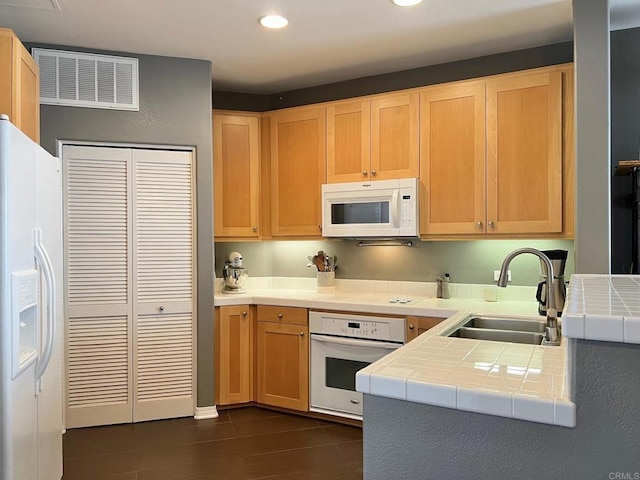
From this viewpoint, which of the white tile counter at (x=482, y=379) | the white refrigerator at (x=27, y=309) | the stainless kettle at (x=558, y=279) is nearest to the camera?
the white tile counter at (x=482, y=379)

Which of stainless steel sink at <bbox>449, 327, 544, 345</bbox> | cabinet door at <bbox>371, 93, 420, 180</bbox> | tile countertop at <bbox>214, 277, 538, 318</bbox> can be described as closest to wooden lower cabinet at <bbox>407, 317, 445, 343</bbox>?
tile countertop at <bbox>214, 277, 538, 318</bbox>

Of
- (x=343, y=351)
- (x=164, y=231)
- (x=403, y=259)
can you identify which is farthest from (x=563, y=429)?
(x=164, y=231)

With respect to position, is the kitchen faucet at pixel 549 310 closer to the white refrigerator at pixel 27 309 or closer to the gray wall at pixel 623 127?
the gray wall at pixel 623 127

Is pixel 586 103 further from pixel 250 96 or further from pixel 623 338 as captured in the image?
pixel 250 96

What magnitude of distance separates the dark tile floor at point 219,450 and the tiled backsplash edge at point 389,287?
3.60 feet

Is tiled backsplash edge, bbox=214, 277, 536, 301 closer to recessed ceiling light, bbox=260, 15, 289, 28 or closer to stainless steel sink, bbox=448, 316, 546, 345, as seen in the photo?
stainless steel sink, bbox=448, 316, 546, 345

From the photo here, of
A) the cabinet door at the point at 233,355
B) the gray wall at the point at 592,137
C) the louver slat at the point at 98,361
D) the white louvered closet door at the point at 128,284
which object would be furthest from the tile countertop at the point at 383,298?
the louver slat at the point at 98,361

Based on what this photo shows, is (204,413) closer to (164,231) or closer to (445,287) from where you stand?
(164,231)

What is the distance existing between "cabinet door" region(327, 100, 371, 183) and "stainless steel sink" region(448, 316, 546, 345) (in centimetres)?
159

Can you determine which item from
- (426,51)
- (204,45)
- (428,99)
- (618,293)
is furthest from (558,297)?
(204,45)

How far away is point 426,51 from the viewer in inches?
142

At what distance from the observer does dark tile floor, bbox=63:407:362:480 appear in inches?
113

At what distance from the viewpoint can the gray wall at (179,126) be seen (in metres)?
3.50

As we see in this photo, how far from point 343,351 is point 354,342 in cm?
13
